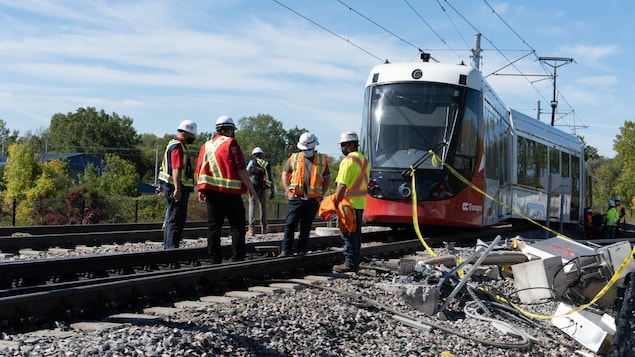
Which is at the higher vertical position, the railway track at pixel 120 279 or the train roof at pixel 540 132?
the train roof at pixel 540 132

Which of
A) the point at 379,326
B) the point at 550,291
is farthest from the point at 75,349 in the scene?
the point at 550,291

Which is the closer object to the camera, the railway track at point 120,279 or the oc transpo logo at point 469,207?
the railway track at point 120,279

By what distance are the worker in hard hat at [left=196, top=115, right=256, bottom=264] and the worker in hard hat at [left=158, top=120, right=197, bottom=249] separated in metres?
0.74

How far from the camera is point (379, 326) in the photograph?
6551 millimetres

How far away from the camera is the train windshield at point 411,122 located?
539 inches

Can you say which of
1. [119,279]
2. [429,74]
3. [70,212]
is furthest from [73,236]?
[70,212]

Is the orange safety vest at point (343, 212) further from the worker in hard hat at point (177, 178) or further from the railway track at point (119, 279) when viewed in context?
the worker in hard hat at point (177, 178)

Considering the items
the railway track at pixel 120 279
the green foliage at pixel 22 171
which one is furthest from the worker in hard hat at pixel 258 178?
the green foliage at pixel 22 171

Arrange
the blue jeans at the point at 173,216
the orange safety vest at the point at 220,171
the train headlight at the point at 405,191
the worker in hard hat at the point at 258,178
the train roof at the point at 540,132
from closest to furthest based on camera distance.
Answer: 1. the orange safety vest at the point at 220,171
2. the blue jeans at the point at 173,216
3. the train headlight at the point at 405,191
4. the worker in hard hat at the point at 258,178
5. the train roof at the point at 540,132

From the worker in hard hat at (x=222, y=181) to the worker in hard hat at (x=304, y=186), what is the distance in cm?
98

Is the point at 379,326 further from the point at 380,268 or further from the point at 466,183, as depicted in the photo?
the point at 466,183

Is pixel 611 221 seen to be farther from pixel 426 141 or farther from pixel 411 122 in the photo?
pixel 411 122


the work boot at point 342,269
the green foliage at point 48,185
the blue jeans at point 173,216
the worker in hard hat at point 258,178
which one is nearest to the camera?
the work boot at point 342,269

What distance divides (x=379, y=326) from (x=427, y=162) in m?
7.38
